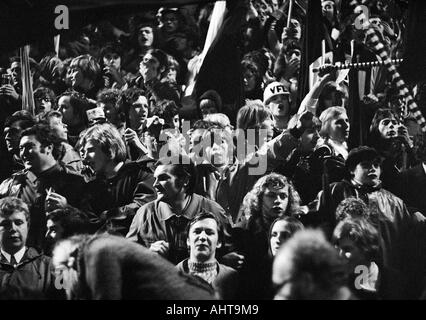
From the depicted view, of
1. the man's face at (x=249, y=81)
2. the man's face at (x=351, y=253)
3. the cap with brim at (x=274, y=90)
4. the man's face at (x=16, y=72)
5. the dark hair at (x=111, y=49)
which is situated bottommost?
the man's face at (x=351, y=253)

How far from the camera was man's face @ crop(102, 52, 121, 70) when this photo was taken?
3217 millimetres

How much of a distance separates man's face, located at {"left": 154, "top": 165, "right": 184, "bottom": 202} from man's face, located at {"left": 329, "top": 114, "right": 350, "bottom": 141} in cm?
79

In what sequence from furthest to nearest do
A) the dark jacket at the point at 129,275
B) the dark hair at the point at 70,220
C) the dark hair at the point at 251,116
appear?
the dark hair at the point at 251,116
the dark hair at the point at 70,220
the dark jacket at the point at 129,275

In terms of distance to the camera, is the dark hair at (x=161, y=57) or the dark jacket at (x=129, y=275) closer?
the dark jacket at (x=129, y=275)

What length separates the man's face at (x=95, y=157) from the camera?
3.16 metres

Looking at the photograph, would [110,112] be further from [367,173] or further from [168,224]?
[367,173]

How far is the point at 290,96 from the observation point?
3191mm

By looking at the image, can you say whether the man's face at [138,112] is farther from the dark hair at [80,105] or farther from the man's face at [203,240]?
the man's face at [203,240]

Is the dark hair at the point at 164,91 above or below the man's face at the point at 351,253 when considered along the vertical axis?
above

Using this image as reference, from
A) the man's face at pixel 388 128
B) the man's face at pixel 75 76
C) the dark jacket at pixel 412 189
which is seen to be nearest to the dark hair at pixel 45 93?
the man's face at pixel 75 76

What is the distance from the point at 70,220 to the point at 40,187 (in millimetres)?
231

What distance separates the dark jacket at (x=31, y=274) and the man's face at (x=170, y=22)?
49.6 inches

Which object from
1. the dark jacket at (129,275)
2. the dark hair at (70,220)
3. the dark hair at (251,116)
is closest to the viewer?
the dark jacket at (129,275)
